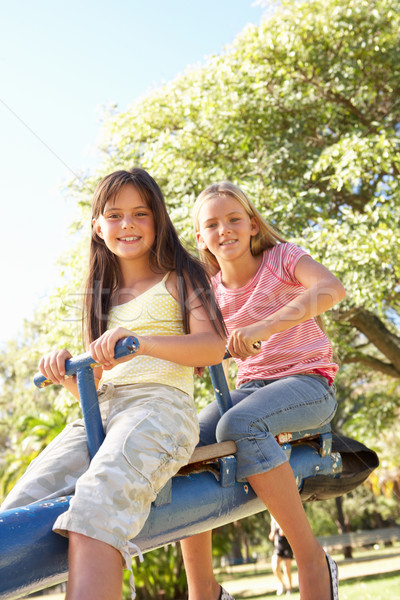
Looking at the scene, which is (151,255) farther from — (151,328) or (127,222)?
(151,328)

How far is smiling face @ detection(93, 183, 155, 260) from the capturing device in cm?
226

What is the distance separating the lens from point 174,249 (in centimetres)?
228

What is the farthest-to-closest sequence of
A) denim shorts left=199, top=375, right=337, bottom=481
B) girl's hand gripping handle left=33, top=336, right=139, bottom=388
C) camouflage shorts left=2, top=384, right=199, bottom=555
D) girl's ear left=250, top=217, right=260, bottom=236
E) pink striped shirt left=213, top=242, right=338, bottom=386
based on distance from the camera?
girl's ear left=250, top=217, right=260, bottom=236 < pink striped shirt left=213, top=242, right=338, bottom=386 < denim shorts left=199, top=375, right=337, bottom=481 < girl's hand gripping handle left=33, top=336, right=139, bottom=388 < camouflage shorts left=2, top=384, right=199, bottom=555

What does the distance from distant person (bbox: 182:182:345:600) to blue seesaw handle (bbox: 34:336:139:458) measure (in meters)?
0.57

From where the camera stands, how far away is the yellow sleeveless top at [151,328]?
2006mm

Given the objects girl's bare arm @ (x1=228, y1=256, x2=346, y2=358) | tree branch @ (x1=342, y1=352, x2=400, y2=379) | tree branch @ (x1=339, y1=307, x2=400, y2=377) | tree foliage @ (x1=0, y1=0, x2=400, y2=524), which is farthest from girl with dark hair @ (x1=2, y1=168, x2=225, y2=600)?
tree branch @ (x1=342, y1=352, x2=400, y2=379)

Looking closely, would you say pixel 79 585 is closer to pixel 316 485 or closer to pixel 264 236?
pixel 316 485

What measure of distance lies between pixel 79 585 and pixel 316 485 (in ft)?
4.46

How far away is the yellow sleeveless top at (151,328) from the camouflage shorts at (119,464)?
4 centimetres

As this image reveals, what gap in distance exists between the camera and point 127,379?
6.64 feet

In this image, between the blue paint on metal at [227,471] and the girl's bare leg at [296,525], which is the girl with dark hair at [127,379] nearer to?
the blue paint on metal at [227,471]

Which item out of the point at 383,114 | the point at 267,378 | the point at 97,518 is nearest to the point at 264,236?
the point at 267,378

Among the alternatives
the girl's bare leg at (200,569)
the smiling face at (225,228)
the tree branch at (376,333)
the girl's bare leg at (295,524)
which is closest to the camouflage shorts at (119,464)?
the girl's bare leg at (295,524)

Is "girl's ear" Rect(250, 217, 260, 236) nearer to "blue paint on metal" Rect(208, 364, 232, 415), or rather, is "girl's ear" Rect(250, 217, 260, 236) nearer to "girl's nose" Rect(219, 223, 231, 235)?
"girl's nose" Rect(219, 223, 231, 235)
